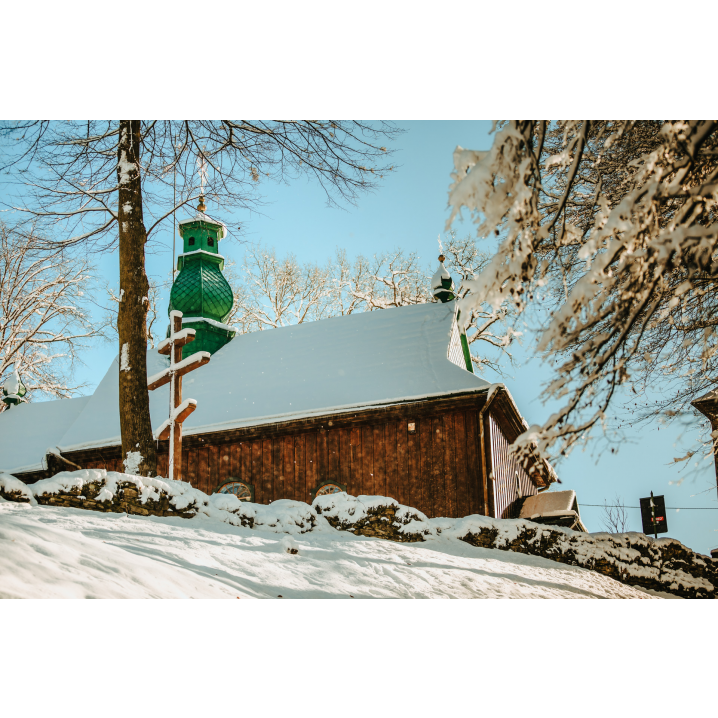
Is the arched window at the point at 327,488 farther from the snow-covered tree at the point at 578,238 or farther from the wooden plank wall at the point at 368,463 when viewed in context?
the snow-covered tree at the point at 578,238

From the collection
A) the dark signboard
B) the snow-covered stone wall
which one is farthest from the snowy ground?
the dark signboard

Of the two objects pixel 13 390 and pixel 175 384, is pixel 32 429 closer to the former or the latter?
pixel 13 390

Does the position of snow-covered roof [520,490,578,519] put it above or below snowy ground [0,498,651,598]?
above

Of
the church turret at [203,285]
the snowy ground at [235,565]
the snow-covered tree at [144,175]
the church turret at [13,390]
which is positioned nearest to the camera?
the snowy ground at [235,565]

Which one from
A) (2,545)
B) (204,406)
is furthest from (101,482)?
(204,406)

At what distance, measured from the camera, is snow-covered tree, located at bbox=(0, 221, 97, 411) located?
20.4 feet

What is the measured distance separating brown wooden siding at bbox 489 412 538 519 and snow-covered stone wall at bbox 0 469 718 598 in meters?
0.93

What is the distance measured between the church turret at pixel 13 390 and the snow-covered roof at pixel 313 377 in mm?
560

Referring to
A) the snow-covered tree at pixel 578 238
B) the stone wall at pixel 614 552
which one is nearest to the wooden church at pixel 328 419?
the stone wall at pixel 614 552

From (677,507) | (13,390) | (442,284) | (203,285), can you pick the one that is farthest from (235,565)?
(203,285)

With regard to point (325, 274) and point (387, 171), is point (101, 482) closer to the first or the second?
point (325, 274)

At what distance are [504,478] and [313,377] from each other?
2.31 m

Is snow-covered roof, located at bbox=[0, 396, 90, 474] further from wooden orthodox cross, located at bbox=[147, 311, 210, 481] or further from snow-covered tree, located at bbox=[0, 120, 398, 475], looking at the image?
snow-covered tree, located at bbox=[0, 120, 398, 475]

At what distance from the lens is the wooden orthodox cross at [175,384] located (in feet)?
20.9
